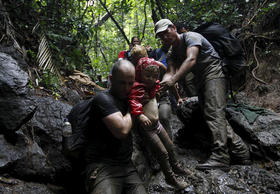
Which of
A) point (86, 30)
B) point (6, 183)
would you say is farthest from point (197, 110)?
point (86, 30)

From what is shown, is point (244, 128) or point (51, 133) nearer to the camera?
point (51, 133)

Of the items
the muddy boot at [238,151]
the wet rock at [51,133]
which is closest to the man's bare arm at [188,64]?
the muddy boot at [238,151]

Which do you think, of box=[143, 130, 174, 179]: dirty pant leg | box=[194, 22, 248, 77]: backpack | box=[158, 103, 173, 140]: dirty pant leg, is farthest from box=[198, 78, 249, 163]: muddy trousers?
box=[143, 130, 174, 179]: dirty pant leg

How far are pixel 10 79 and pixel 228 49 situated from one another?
4.08 metres

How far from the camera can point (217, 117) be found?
155 inches

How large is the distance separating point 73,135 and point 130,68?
3.52 feet

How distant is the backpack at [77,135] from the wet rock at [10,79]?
990mm

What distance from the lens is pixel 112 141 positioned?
8.17 ft

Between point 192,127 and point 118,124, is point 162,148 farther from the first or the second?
point 192,127

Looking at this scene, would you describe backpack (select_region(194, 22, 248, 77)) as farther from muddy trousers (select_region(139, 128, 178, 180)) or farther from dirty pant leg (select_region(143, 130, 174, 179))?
dirty pant leg (select_region(143, 130, 174, 179))

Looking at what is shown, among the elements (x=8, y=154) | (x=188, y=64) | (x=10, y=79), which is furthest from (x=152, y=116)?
(x=10, y=79)

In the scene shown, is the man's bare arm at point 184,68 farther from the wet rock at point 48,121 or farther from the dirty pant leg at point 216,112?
the wet rock at point 48,121

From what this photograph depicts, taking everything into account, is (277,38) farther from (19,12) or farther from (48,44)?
(19,12)

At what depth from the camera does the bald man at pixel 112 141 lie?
2248 mm
